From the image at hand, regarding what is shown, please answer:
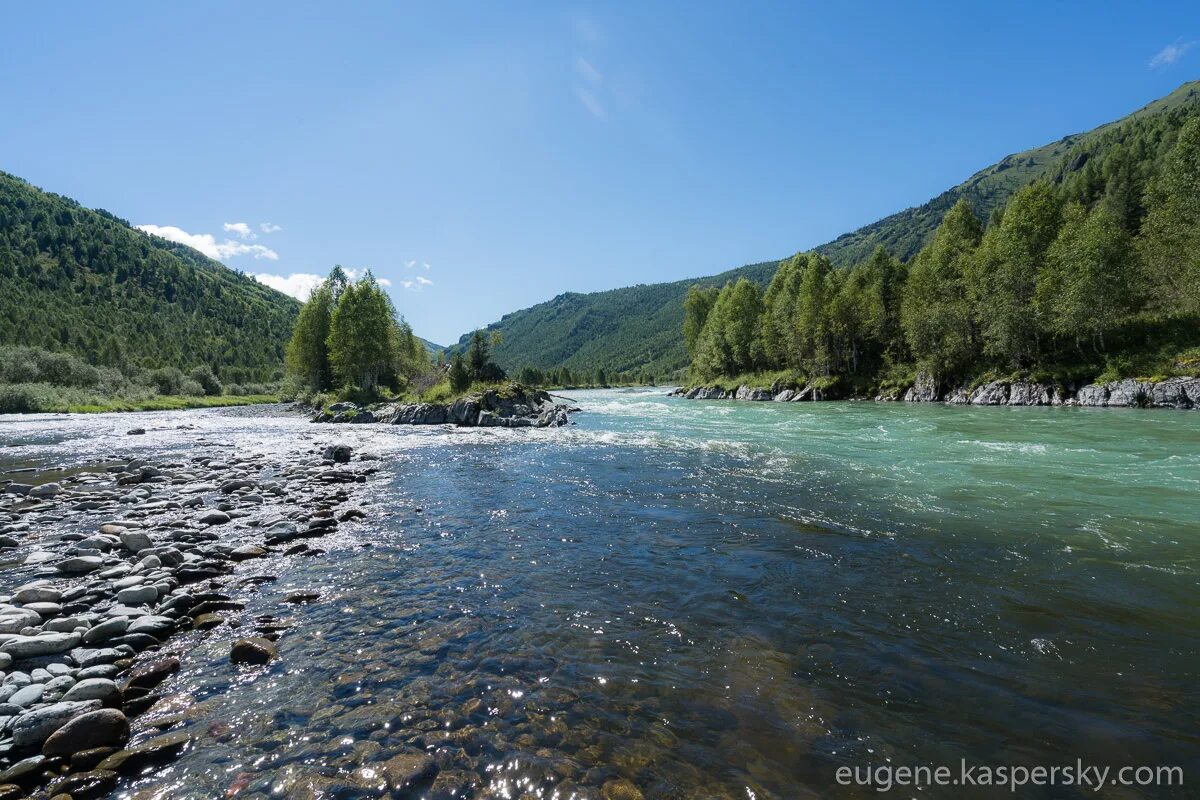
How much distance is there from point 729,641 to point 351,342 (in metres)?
65.0

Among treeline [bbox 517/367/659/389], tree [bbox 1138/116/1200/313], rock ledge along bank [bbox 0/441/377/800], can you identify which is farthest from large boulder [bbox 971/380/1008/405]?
treeline [bbox 517/367/659/389]

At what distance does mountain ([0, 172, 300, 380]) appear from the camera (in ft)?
371

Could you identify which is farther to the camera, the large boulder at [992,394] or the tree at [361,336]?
the tree at [361,336]

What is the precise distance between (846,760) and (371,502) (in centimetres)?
1410

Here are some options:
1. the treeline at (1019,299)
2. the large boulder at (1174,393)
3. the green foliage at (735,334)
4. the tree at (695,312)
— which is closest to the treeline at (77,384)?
the green foliage at (735,334)

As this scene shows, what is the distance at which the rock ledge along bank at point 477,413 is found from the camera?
135 feet

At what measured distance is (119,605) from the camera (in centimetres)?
784

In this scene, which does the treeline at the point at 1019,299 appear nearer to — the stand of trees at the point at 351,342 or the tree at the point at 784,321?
the tree at the point at 784,321

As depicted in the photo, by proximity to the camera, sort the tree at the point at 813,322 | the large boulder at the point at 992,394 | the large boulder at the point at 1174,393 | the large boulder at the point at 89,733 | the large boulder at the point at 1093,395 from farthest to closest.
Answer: the tree at the point at 813,322
the large boulder at the point at 992,394
the large boulder at the point at 1093,395
the large boulder at the point at 1174,393
the large boulder at the point at 89,733

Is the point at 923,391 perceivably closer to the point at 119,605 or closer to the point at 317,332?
the point at 119,605

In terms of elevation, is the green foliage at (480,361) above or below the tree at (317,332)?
below

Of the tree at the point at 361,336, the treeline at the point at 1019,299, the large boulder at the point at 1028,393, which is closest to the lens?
the treeline at the point at 1019,299

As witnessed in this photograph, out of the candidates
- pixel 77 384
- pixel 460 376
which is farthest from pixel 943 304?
pixel 77 384

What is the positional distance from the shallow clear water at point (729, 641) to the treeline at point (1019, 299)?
A: 40.2 m
